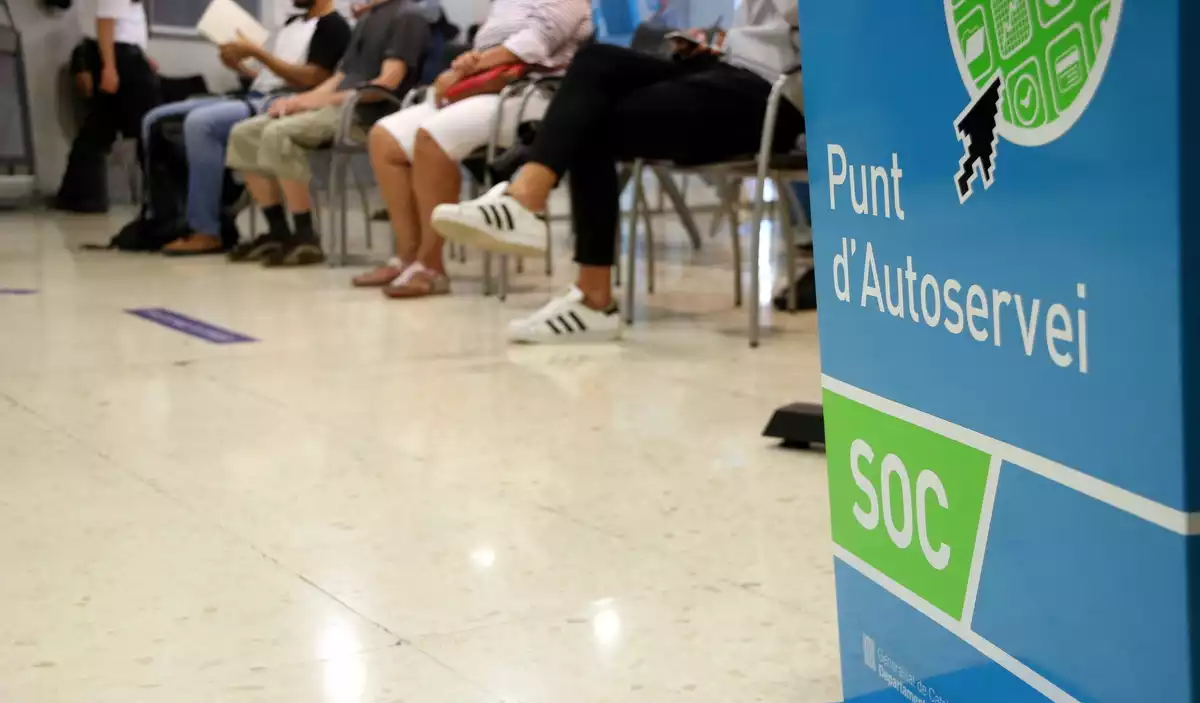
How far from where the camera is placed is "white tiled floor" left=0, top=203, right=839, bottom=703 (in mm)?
1074

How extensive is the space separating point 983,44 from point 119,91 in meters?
7.15

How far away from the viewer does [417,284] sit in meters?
3.78

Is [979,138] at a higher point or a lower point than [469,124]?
lower

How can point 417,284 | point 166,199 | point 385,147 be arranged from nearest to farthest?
point 417,284, point 385,147, point 166,199

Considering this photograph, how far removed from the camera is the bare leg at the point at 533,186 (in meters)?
2.73

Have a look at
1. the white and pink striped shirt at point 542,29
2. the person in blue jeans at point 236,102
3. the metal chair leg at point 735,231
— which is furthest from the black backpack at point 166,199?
the metal chair leg at point 735,231

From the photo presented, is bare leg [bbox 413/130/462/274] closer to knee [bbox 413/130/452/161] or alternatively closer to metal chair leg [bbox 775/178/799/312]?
knee [bbox 413/130/452/161]

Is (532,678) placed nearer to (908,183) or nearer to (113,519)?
(908,183)

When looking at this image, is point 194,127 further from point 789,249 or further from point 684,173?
point 789,249

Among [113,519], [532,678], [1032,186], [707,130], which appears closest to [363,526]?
[113,519]

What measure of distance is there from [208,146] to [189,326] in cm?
207

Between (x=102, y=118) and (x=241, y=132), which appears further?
(x=102, y=118)

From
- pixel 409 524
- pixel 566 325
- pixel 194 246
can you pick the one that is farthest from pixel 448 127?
pixel 409 524

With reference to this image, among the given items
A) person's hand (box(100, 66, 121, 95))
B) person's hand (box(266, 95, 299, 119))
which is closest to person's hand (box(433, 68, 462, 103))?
person's hand (box(266, 95, 299, 119))
